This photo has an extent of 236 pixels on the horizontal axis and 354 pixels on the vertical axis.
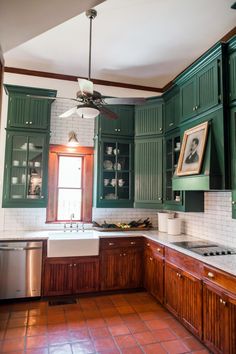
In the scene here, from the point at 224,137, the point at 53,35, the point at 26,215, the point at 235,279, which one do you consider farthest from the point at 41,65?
the point at 235,279

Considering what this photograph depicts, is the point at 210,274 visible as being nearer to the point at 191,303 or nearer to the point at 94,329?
the point at 191,303

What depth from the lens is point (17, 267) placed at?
3.50m

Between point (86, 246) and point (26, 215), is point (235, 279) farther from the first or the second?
point (26, 215)

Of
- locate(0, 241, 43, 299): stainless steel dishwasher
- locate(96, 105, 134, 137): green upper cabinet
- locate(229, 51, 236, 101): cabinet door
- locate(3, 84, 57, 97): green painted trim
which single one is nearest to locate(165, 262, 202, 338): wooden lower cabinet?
locate(0, 241, 43, 299): stainless steel dishwasher

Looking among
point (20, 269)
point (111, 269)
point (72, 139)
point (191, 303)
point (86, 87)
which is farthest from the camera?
point (72, 139)

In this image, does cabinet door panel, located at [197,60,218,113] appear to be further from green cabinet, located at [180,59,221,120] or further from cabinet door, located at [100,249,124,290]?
cabinet door, located at [100,249,124,290]

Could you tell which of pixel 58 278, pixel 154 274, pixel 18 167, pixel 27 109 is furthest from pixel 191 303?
Answer: pixel 27 109

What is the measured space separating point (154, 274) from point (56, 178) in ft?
7.16

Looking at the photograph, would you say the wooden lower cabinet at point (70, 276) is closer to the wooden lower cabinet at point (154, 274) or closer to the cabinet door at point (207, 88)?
the wooden lower cabinet at point (154, 274)

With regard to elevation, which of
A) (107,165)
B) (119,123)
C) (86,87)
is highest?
(119,123)

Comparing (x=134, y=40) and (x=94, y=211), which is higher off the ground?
(x=134, y=40)

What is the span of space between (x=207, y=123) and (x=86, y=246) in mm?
2297

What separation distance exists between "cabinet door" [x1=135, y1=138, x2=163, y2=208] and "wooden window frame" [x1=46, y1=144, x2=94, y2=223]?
2.68ft

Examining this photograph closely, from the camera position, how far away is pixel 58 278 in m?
3.62
